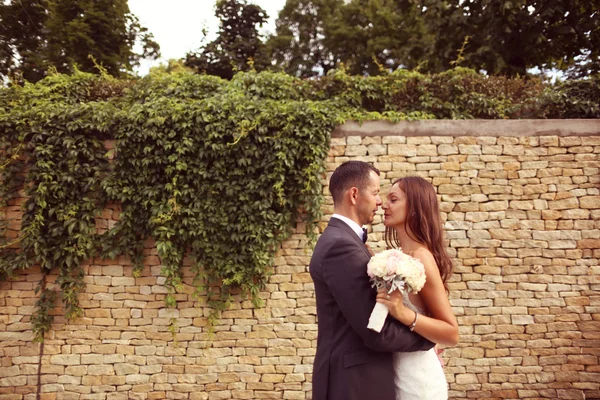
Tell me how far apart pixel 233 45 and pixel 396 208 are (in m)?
15.5

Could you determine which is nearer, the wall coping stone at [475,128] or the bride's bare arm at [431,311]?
the bride's bare arm at [431,311]

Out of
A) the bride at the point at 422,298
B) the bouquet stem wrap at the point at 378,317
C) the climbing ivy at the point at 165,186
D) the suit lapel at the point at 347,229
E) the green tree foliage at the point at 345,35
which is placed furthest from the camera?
the green tree foliage at the point at 345,35

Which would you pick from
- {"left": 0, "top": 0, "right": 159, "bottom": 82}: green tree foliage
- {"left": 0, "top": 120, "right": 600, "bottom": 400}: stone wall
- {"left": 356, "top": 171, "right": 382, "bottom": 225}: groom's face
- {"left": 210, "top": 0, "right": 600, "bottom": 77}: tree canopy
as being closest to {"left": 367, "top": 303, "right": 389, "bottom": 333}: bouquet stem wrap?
{"left": 356, "top": 171, "right": 382, "bottom": 225}: groom's face

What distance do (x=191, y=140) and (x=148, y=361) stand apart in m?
2.91

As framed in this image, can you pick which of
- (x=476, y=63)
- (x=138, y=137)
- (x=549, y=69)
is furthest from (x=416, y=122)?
(x=549, y=69)

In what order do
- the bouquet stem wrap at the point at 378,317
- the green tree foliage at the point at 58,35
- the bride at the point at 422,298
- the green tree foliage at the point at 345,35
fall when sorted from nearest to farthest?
the bouquet stem wrap at the point at 378,317 < the bride at the point at 422,298 < the green tree foliage at the point at 58,35 < the green tree foliage at the point at 345,35

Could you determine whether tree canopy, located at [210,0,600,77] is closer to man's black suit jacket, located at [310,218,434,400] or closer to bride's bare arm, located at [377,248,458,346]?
bride's bare arm, located at [377,248,458,346]

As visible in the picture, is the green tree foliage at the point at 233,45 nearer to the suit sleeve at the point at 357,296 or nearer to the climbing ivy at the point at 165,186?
the climbing ivy at the point at 165,186

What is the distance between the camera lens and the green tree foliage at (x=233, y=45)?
16.0 m

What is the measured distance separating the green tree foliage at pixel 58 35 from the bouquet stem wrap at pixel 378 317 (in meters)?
12.6

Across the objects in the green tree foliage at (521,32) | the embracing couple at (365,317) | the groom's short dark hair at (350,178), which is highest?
the green tree foliage at (521,32)

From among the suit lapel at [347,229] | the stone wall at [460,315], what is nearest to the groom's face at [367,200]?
the suit lapel at [347,229]

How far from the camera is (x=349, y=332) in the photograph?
211cm

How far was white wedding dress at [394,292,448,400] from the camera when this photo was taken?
2246 millimetres
